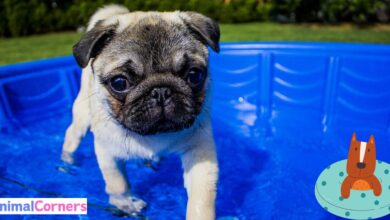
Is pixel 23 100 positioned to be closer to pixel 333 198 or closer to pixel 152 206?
pixel 152 206

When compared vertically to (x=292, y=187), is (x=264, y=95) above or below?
above

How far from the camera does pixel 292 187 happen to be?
3828 mm

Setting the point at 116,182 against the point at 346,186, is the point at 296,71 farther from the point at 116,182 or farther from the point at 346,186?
the point at 116,182

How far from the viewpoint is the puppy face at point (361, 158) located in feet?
9.06

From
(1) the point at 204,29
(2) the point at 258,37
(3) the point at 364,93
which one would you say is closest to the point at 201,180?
(1) the point at 204,29

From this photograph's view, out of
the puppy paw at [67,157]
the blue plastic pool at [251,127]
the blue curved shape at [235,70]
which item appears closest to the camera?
the blue plastic pool at [251,127]

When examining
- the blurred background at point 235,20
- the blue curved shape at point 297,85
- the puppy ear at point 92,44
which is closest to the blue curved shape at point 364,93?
the blue curved shape at point 297,85

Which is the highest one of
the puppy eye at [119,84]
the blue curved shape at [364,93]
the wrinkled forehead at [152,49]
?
the wrinkled forehead at [152,49]

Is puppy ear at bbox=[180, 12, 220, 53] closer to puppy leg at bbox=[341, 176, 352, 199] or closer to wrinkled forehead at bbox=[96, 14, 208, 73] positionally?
wrinkled forehead at bbox=[96, 14, 208, 73]

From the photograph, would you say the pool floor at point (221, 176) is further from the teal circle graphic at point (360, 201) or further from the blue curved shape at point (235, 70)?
the blue curved shape at point (235, 70)

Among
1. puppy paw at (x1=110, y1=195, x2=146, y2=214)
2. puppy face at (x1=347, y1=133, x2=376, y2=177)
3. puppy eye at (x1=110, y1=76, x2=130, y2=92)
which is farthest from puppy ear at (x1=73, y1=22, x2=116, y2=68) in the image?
puppy face at (x1=347, y1=133, x2=376, y2=177)

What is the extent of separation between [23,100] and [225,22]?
921 cm

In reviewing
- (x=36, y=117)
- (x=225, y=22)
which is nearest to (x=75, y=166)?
(x=36, y=117)

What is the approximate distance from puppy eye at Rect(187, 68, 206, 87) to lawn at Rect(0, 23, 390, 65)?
7023mm
